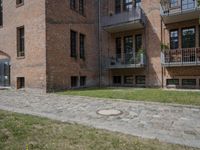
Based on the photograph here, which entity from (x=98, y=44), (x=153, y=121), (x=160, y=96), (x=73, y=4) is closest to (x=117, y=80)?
(x=98, y=44)

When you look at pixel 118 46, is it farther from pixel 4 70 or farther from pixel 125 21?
pixel 4 70

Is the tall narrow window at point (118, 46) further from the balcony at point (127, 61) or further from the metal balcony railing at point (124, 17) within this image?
the metal balcony railing at point (124, 17)

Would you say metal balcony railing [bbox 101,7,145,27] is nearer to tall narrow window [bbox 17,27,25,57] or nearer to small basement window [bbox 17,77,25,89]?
tall narrow window [bbox 17,27,25,57]

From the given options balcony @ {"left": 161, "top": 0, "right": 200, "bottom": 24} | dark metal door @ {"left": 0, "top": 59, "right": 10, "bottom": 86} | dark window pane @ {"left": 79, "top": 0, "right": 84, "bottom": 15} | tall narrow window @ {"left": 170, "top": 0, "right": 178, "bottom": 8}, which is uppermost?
dark window pane @ {"left": 79, "top": 0, "right": 84, "bottom": 15}

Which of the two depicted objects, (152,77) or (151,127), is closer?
(151,127)

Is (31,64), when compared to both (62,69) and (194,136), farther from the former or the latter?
(194,136)

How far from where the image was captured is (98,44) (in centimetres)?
1814

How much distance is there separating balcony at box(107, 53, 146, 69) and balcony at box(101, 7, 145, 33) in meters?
2.43

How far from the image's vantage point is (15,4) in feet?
47.9

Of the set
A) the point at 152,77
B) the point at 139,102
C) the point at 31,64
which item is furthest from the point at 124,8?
the point at 139,102

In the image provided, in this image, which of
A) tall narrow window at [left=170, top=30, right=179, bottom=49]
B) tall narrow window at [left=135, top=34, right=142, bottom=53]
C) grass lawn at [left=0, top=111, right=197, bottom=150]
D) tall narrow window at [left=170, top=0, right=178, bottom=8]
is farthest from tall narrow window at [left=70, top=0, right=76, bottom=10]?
grass lawn at [left=0, top=111, right=197, bottom=150]

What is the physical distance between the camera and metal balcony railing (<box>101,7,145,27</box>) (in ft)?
50.3

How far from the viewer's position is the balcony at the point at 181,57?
13.3m

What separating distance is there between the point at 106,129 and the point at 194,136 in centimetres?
196
